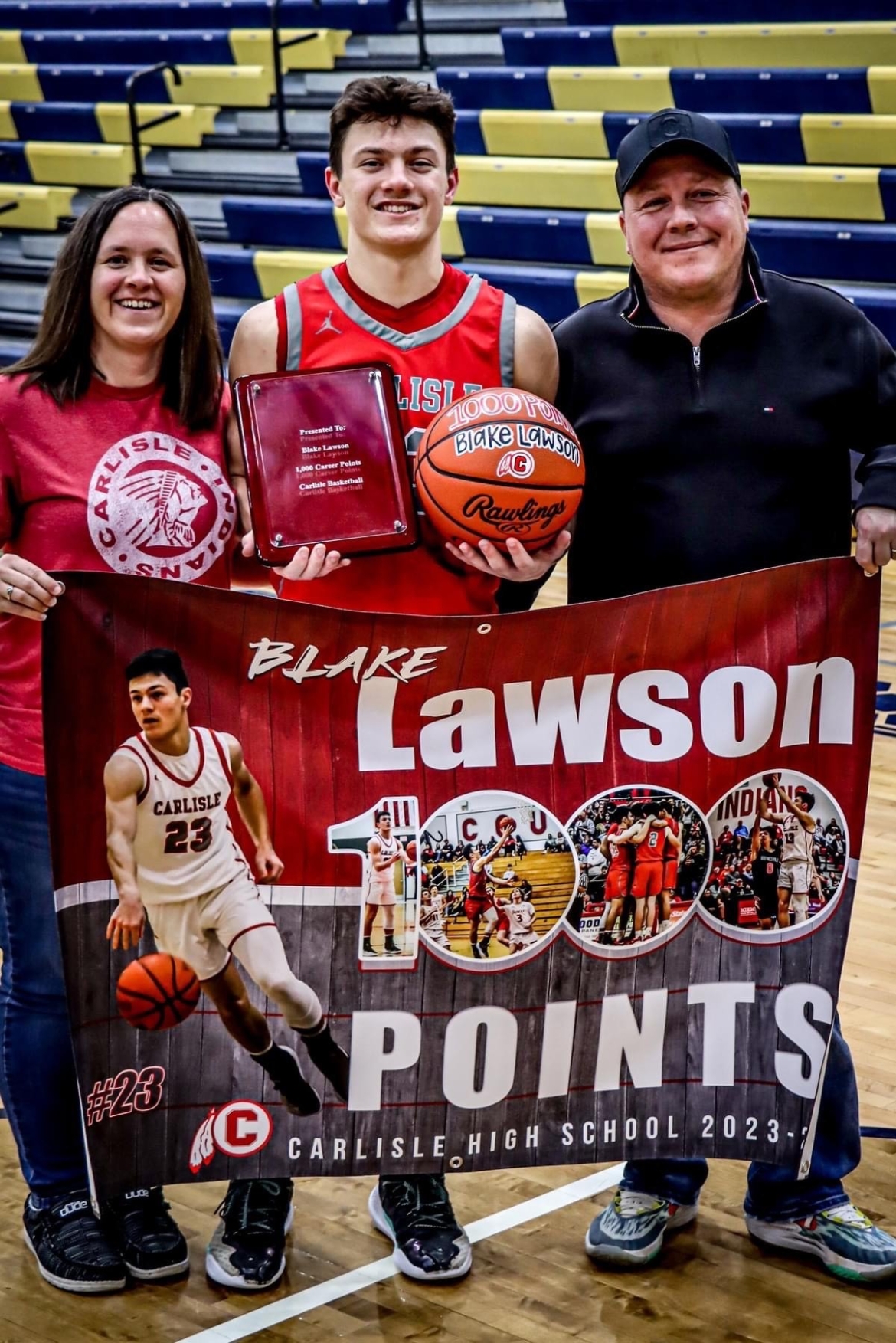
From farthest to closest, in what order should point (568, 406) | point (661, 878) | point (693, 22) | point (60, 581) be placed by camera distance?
point (693, 22), point (568, 406), point (661, 878), point (60, 581)

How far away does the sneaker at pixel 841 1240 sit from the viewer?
2184mm

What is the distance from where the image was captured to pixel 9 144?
9.33 m

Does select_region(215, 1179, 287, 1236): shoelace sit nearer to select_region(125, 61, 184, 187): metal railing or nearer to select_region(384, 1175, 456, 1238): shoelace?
select_region(384, 1175, 456, 1238): shoelace

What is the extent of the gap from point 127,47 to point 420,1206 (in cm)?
876

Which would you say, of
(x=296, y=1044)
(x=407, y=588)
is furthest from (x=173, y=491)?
(x=296, y=1044)

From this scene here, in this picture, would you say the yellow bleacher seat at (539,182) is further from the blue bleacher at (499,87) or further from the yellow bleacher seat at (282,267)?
the yellow bleacher seat at (282,267)

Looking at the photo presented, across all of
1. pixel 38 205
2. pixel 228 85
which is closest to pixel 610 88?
pixel 228 85

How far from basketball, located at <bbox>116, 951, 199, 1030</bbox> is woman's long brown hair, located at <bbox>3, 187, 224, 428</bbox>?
72 cm

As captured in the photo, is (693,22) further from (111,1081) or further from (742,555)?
(111,1081)

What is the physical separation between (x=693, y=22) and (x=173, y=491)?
22.0ft

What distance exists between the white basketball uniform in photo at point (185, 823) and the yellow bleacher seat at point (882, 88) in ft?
19.9

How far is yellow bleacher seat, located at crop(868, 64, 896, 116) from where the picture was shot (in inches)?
275

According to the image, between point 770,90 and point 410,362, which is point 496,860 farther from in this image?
point 770,90

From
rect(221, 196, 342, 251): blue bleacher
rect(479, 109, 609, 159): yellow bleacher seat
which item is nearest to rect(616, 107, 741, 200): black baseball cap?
rect(479, 109, 609, 159): yellow bleacher seat
